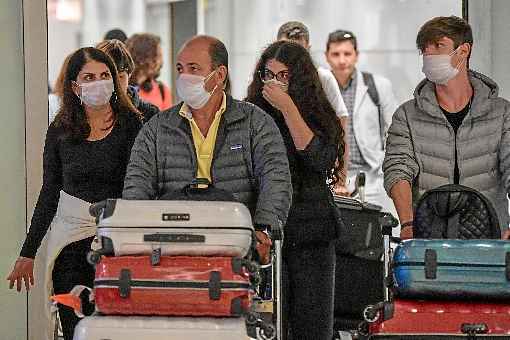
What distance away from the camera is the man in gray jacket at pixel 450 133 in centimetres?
506

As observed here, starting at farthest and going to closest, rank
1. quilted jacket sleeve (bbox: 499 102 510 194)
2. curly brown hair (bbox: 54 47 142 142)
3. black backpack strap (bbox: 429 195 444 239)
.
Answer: curly brown hair (bbox: 54 47 142 142) < quilted jacket sleeve (bbox: 499 102 510 194) < black backpack strap (bbox: 429 195 444 239)

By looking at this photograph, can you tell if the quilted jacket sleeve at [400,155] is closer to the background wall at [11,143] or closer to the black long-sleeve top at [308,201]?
the black long-sleeve top at [308,201]

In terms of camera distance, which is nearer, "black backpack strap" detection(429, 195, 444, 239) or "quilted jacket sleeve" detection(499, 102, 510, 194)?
"black backpack strap" detection(429, 195, 444, 239)

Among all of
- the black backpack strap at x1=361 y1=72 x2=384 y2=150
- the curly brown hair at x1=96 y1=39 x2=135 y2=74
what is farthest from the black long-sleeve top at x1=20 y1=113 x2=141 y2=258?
the black backpack strap at x1=361 y1=72 x2=384 y2=150

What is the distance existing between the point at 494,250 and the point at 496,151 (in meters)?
0.75

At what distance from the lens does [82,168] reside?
510 centimetres

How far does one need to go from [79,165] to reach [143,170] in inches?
18.1

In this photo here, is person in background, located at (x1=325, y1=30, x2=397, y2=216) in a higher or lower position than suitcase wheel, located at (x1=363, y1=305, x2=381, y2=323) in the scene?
higher

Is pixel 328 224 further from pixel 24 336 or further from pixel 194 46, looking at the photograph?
pixel 24 336

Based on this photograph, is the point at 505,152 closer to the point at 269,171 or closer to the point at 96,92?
the point at 269,171

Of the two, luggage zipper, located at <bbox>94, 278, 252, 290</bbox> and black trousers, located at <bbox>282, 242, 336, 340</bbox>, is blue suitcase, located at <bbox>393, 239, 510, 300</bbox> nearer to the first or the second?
luggage zipper, located at <bbox>94, 278, 252, 290</bbox>

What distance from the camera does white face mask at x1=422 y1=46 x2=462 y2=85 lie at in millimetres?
5082

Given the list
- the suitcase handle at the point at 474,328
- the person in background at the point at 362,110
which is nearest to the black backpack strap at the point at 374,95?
the person in background at the point at 362,110

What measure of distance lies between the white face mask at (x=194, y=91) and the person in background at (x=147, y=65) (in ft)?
10.7
